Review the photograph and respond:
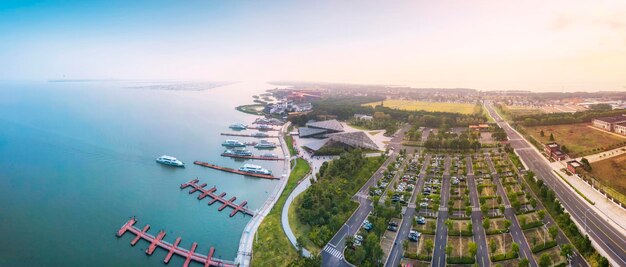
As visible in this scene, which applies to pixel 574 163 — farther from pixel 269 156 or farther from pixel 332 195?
pixel 269 156

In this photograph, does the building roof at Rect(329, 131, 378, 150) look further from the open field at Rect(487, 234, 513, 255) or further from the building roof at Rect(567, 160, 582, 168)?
the open field at Rect(487, 234, 513, 255)

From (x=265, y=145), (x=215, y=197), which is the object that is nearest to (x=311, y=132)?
(x=265, y=145)

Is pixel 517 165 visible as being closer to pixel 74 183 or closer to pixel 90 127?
pixel 74 183

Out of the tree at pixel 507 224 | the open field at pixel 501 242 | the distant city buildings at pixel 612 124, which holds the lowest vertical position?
the open field at pixel 501 242

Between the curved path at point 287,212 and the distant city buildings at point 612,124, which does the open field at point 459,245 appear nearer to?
the curved path at point 287,212

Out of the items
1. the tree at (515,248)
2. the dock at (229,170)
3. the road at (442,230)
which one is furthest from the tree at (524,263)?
the dock at (229,170)
